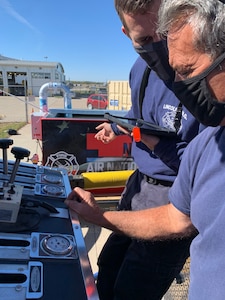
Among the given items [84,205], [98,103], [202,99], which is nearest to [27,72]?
[98,103]

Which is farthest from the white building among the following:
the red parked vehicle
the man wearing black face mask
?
the man wearing black face mask

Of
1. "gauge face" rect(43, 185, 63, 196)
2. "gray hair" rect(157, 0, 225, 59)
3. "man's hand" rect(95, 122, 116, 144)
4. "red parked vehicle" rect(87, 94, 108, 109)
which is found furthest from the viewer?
"red parked vehicle" rect(87, 94, 108, 109)

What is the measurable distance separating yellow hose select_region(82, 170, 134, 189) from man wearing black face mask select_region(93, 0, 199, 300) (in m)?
1.67

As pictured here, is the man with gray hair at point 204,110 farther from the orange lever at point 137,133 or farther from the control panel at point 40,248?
the orange lever at point 137,133

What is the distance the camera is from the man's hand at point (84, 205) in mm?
1329

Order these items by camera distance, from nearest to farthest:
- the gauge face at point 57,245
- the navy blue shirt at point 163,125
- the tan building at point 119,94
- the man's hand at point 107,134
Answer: the gauge face at point 57,245 → the navy blue shirt at point 163,125 → the man's hand at point 107,134 → the tan building at point 119,94

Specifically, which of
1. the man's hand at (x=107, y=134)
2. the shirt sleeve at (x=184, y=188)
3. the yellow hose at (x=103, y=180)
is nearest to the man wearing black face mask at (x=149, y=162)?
the man's hand at (x=107, y=134)

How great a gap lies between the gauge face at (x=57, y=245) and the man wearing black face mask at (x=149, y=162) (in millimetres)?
796

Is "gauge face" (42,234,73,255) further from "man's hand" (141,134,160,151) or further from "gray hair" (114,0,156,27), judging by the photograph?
"gray hair" (114,0,156,27)

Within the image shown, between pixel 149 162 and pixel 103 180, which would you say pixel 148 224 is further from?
pixel 103 180

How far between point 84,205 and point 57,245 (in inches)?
14.7

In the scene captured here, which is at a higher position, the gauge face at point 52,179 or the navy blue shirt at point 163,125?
the navy blue shirt at point 163,125

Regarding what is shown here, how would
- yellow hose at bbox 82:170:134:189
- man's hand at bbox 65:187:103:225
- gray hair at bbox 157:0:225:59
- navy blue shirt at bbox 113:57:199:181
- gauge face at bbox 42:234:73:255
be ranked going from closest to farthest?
gray hair at bbox 157:0:225:59
gauge face at bbox 42:234:73:255
man's hand at bbox 65:187:103:225
navy blue shirt at bbox 113:57:199:181
yellow hose at bbox 82:170:134:189

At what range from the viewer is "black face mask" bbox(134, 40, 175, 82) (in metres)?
1.53
